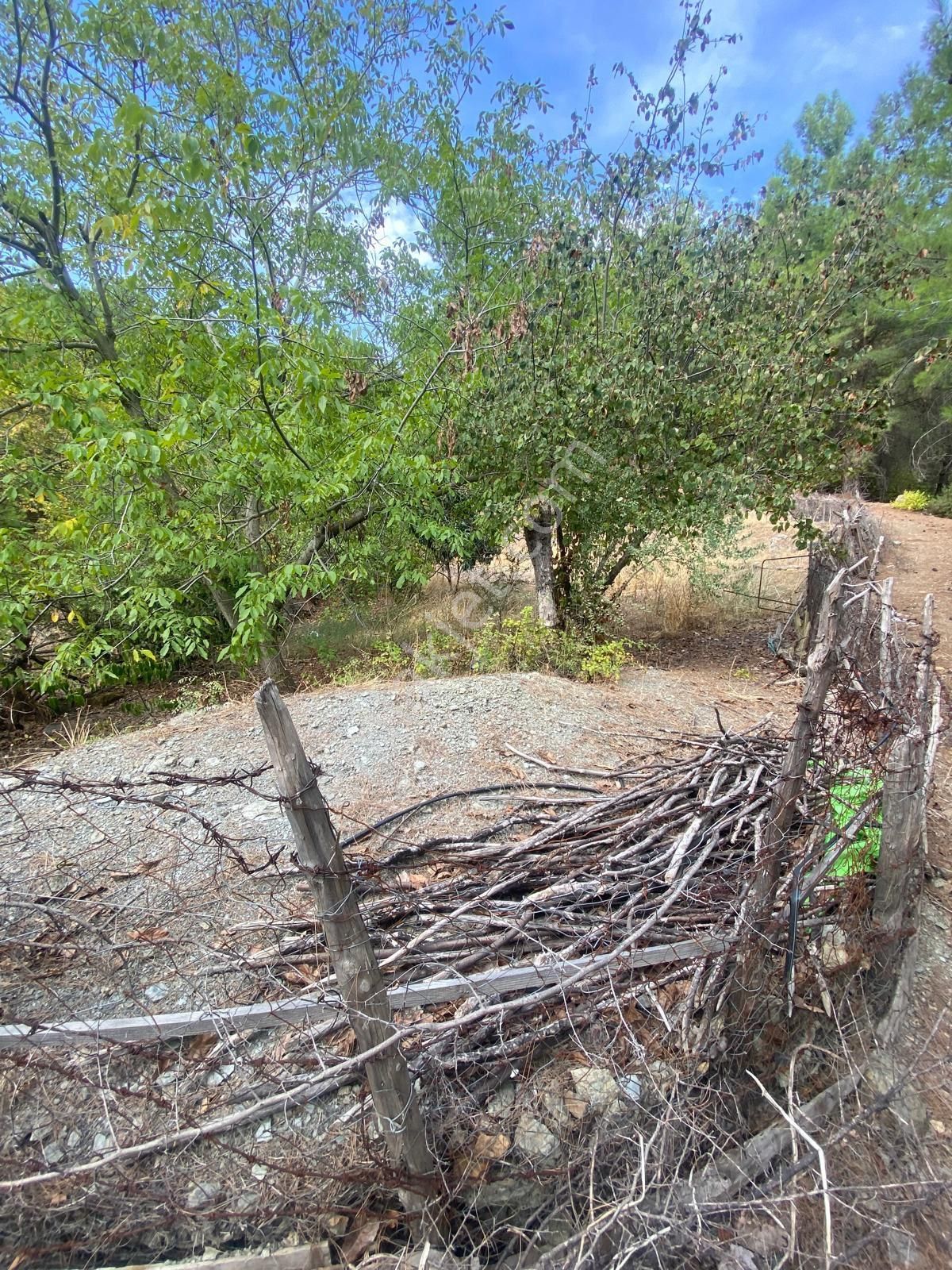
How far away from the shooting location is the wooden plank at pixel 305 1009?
1.75 m

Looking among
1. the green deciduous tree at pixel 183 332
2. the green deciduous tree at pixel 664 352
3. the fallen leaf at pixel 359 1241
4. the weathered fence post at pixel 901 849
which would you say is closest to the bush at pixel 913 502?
the green deciduous tree at pixel 664 352

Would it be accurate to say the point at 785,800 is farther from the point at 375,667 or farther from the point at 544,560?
the point at 544,560

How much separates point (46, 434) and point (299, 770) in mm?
6357

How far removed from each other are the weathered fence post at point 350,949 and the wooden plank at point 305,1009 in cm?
35

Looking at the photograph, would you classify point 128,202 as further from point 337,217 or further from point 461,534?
point 461,534

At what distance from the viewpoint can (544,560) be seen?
6312 millimetres

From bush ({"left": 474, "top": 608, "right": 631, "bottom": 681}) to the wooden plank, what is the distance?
3.43 metres

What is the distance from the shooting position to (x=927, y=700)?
2.43 meters

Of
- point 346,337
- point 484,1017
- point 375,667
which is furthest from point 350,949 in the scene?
point 346,337

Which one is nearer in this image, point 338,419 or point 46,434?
point 338,419

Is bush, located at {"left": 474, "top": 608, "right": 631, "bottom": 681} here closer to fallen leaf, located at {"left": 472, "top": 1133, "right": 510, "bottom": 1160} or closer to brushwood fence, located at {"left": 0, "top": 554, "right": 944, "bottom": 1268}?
brushwood fence, located at {"left": 0, "top": 554, "right": 944, "bottom": 1268}

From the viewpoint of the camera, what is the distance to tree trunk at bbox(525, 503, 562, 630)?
6117 mm

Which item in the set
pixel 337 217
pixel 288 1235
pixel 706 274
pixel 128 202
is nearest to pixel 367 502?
pixel 128 202

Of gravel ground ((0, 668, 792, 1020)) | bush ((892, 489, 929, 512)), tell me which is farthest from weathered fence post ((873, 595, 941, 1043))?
bush ((892, 489, 929, 512))
